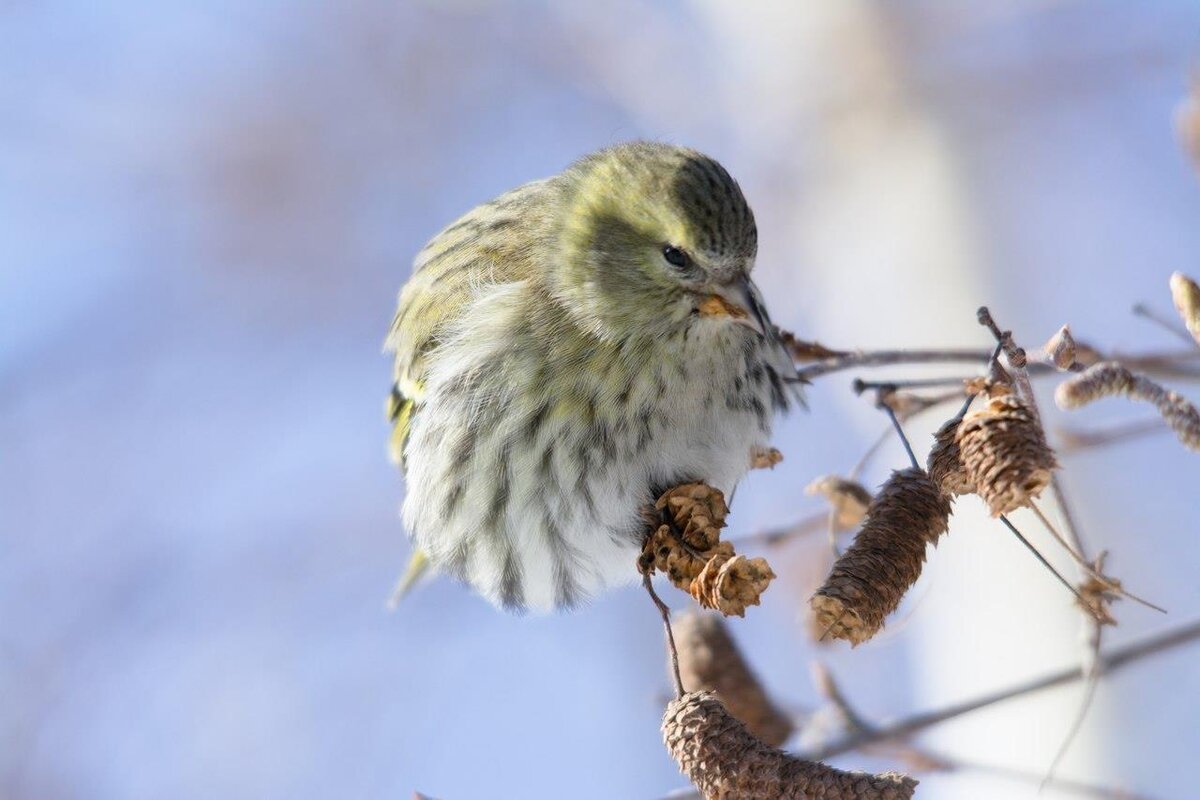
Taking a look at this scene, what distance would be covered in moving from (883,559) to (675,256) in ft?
2.15

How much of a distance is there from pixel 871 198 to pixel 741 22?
83cm

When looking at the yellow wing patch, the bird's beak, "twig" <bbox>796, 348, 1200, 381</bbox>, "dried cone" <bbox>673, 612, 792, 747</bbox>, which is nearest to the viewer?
→ "twig" <bbox>796, 348, 1200, 381</bbox>

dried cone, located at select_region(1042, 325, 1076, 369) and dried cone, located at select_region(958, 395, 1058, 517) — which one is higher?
dried cone, located at select_region(1042, 325, 1076, 369)

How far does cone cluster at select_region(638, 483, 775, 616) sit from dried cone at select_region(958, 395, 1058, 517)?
0.95 feet

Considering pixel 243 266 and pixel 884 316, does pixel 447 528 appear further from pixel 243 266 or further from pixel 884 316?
pixel 243 266

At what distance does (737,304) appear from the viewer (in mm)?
1842

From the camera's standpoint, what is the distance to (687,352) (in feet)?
6.39

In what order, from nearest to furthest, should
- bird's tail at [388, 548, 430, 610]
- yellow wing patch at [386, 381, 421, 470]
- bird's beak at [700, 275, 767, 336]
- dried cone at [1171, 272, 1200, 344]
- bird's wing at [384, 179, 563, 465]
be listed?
1. dried cone at [1171, 272, 1200, 344]
2. bird's beak at [700, 275, 767, 336]
3. bird's wing at [384, 179, 563, 465]
4. yellow wing patch at [386, 381, 421, 470]
5. bird's tail at [388, 548, 430, 610]

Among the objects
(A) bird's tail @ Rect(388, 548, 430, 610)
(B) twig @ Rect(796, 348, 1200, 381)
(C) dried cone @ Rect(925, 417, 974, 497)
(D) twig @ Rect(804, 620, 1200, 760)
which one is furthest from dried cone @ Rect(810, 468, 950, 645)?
(A) bird's tail @ Rect(388, 548, 430, 610)

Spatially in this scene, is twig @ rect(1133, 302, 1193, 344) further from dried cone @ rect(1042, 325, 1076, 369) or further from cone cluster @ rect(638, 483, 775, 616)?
cone cluster @ rect(638, 483, 775, 616)

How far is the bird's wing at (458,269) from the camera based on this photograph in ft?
7.22

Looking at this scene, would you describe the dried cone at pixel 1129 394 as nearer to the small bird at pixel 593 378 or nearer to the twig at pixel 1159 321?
the twig at pixel 1159 321

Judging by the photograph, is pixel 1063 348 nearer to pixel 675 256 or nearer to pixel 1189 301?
pixel 1189 301

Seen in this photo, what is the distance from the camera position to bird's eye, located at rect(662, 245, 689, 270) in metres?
1.88
